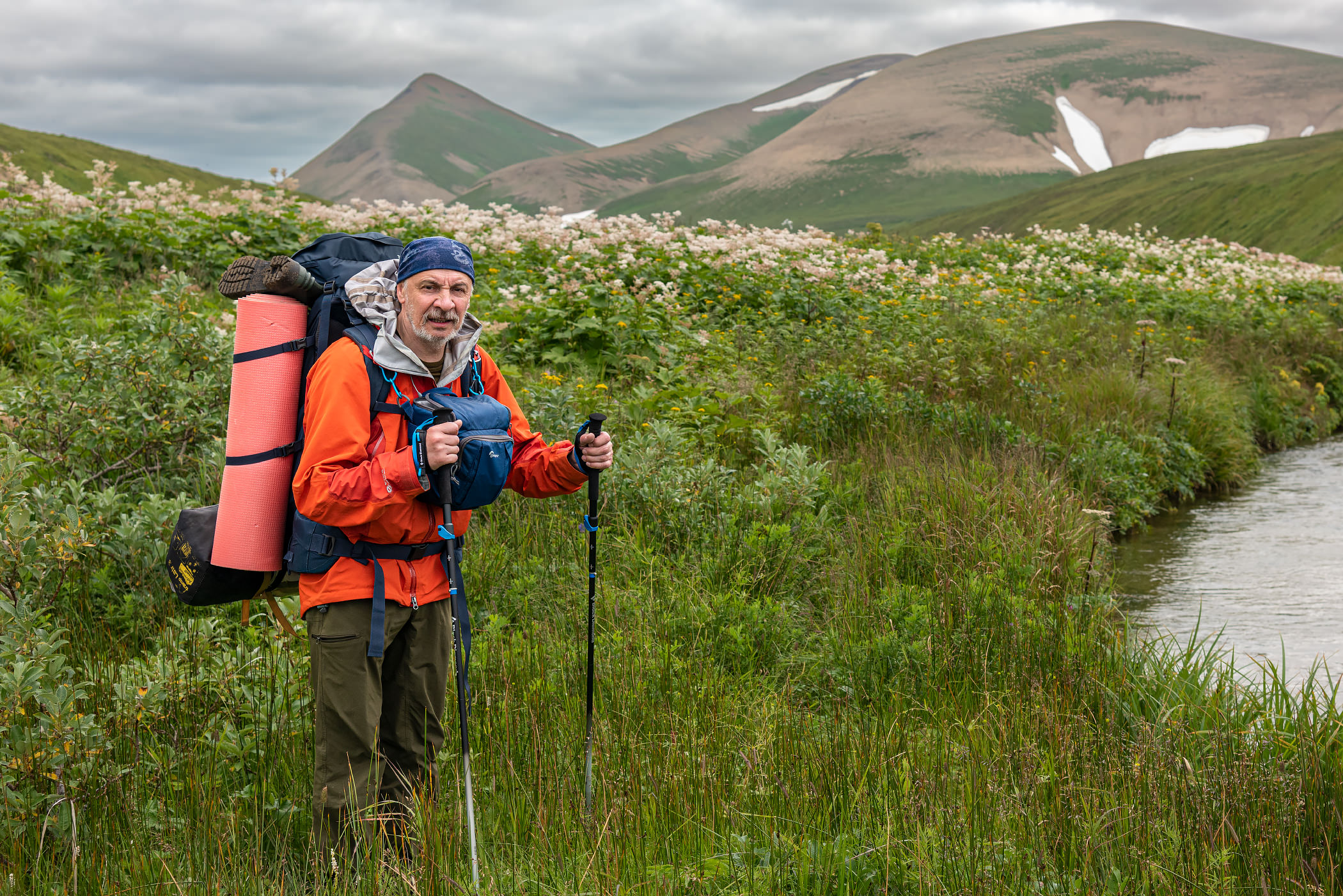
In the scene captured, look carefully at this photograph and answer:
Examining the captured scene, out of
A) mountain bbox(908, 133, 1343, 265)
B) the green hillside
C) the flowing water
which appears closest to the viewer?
the flowing water

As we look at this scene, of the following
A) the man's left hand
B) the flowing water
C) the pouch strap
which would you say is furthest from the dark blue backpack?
the flowing water

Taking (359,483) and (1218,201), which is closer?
(359,483)

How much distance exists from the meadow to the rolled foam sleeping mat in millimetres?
876

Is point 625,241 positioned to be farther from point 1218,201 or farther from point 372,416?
point 1218,201

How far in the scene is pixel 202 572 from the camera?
126 inches

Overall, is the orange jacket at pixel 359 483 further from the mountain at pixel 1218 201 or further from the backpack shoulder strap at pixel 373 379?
the mountain at pixel 1218 201

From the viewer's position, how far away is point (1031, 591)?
5.73 metres

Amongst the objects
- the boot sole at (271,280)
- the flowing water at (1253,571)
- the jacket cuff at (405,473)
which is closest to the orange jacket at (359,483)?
the jacket cuff at (405,473)

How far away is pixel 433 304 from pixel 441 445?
0.53 m

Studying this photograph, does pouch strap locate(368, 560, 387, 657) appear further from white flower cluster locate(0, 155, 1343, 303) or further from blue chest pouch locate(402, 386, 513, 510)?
white flower cluster locate(0, 155, 1343, 303)

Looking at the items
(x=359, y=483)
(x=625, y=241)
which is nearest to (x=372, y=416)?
(x=359, y=483)

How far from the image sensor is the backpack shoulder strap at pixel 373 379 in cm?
304

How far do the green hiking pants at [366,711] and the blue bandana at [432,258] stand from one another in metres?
1.16

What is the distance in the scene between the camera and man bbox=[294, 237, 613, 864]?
289 centimetres
